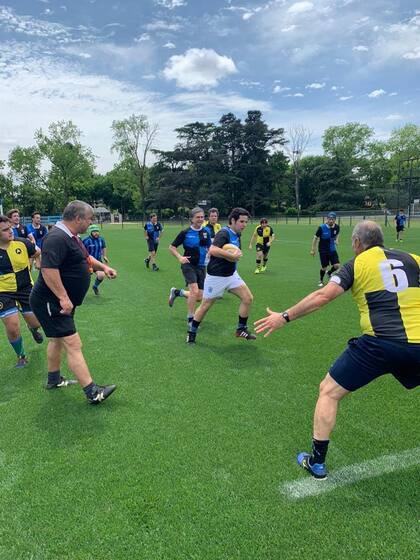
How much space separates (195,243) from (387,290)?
481cm

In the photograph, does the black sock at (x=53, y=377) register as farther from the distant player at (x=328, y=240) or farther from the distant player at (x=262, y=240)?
the distant player at (x=262, y=240)

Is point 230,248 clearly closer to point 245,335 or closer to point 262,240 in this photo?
point 245,335

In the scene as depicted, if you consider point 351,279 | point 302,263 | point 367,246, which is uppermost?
point 367,246

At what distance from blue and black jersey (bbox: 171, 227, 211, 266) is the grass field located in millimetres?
1882

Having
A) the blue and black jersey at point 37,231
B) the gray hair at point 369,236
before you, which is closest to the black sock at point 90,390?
the gray hair at point 369,236

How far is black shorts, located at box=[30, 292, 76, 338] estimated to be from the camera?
4.17m

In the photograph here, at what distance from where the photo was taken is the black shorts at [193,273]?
7.40m

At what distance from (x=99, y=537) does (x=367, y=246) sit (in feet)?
8.93

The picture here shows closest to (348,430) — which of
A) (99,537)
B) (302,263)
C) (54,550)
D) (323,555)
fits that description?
(323,555)

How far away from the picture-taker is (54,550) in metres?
2.45

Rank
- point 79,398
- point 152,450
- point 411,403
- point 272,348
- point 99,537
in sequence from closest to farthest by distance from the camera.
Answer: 1. point 99,537
2. point 152,450
3. point 411,403
4. point 79,398
5. point 272,348

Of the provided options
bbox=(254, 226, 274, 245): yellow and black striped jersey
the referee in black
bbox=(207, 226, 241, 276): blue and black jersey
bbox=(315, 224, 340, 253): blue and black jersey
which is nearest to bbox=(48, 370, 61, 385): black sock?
the referee in black

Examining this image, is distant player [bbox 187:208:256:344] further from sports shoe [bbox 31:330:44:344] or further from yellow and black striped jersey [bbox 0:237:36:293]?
yellow and black striped jersey [bbox 0:237:36:293]

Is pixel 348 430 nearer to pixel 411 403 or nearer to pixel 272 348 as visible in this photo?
pixel 411 403
